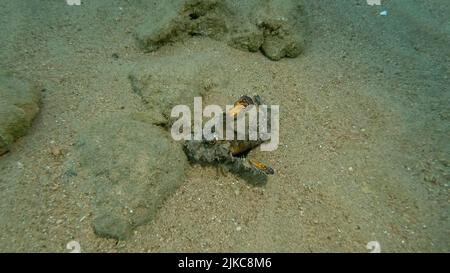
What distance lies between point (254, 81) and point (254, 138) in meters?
0.76

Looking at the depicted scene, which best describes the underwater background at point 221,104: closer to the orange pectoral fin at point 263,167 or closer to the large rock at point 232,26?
the large rock at point 232,26

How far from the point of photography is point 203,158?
2535 mm

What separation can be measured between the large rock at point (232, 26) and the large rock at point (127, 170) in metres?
1.07

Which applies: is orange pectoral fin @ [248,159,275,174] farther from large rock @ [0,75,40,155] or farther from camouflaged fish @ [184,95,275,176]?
large rock @ [0,75,40,155]

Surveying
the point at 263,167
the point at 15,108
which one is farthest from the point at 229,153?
the point at 15,108

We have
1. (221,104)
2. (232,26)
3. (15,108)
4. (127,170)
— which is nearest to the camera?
(127,170)

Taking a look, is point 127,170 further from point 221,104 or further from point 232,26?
point 232,26

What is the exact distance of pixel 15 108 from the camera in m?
2.63

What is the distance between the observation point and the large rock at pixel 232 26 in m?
3.26

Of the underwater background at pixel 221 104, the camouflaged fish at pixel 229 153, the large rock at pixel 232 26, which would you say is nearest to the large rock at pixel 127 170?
the underwater background at pixel 221 104

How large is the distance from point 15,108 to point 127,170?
3.32 feet

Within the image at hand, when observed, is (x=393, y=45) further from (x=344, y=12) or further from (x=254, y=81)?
(x=254, y=81)
